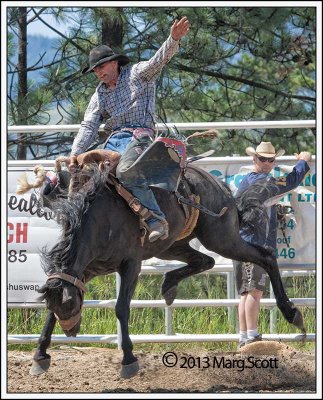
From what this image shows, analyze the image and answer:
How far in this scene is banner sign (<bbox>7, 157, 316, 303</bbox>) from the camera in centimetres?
906

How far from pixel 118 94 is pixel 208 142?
15.3ft

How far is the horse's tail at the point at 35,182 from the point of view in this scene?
26.7 ft

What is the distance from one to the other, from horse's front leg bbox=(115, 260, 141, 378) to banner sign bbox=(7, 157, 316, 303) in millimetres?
1282

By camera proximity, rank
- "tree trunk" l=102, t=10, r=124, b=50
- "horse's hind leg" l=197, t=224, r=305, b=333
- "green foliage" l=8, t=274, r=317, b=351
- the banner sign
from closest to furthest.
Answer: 1. "horse's hind leg" l=197, t=224, r=305, b=333
2. the banner sign
3. "green foliage" l=8, t=274, r=317, b=351
4. "tree trunk" l=102, t=10, r=124, b=50

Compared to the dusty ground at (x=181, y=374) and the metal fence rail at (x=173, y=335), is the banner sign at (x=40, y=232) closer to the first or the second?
the metal fence rail at (x=173, y=335)

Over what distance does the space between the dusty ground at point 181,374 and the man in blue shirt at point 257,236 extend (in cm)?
23

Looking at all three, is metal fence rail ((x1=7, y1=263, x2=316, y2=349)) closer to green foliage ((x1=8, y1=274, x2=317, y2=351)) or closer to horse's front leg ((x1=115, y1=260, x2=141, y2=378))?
green foliage ((x1=8, y1=274, x2=317, y2=351))

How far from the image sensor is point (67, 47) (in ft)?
41.9

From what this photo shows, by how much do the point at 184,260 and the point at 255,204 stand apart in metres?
0.75

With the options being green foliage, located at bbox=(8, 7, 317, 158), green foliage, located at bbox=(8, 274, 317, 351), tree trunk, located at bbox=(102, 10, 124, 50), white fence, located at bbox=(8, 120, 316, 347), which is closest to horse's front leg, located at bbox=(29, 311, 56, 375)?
white fence, located at bbox=(8, 120, 316, 347)

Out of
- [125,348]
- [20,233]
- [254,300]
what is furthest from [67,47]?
[125,348]

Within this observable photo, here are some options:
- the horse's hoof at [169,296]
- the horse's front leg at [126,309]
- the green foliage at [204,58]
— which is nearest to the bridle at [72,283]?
the horse's front leg at [126,309]

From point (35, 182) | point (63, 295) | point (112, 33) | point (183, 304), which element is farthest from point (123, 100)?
point (112, 33)

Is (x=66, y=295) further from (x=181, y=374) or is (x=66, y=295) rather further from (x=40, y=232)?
(x=40, y=232)
